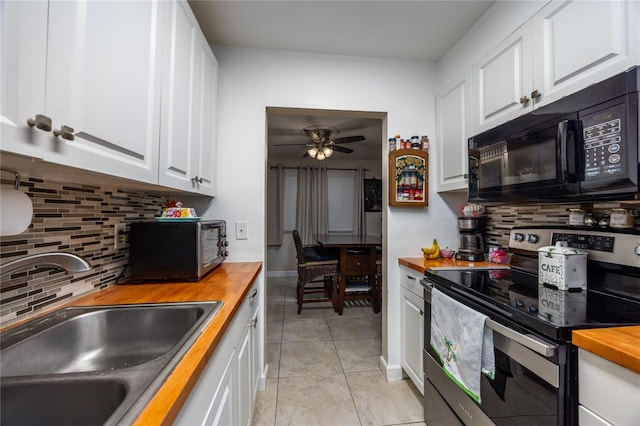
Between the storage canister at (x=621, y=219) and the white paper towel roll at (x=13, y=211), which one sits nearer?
the white paper towel roll at (x=13, y=211)

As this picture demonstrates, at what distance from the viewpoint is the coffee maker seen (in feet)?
5.95

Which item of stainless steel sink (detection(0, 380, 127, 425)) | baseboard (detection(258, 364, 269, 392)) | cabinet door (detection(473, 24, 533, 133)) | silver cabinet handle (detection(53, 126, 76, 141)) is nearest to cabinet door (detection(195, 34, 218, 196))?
silver cabinet handle (detection(53, 126, 76, 141))

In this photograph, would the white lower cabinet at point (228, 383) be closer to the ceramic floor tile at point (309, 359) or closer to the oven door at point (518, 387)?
the ceramic floor tile at point (309, 359)

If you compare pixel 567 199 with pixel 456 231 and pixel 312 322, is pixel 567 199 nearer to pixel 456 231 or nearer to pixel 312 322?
pixel 456 231

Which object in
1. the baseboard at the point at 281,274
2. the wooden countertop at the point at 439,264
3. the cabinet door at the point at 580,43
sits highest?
the cabinet door at the point at 580,43

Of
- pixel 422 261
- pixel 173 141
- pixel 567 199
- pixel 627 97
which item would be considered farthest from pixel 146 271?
pixel 627 97

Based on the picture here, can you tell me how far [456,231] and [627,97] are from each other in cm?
132

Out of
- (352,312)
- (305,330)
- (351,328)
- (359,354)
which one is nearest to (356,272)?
(352,312)

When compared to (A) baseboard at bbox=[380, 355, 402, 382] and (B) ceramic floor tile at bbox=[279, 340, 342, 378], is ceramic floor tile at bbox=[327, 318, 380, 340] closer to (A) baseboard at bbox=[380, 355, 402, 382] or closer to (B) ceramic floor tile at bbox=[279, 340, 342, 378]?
(B) ceramic floor tile at bbox=[279, 340, 342, 378]

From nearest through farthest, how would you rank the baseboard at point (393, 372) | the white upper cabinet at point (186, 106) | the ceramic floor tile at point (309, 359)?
the white upper cabinet at point (186, 106), the baseboard at point (393, 372), the ceramic floor tile at point (309, 359)

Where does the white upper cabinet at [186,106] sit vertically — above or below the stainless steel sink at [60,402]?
above

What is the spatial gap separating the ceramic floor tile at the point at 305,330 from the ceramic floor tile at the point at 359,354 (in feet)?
0.76

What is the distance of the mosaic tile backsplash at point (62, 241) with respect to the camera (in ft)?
2.71

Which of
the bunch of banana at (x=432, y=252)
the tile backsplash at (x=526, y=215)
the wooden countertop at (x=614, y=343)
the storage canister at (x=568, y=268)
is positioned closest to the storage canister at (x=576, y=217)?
the tile backsplash at (x=526, y=215)
